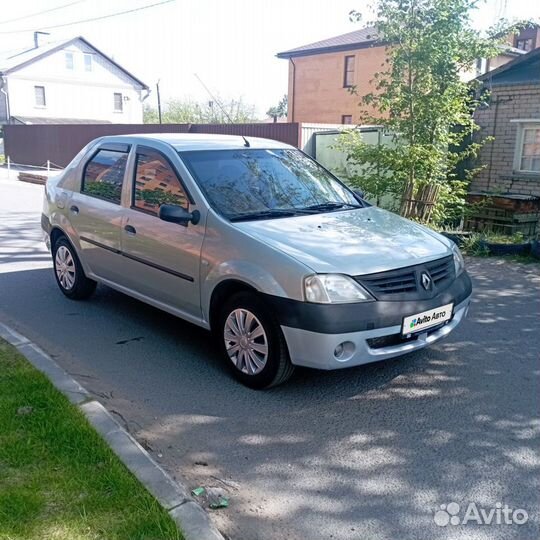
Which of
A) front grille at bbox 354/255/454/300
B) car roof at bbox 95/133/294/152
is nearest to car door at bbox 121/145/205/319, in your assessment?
car roof at bbox 95/133/294/152

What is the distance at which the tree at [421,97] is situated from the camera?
9.05 metres

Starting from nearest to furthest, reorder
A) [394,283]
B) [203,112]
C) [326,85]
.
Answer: [394,283]
[326,85]
[203,112]

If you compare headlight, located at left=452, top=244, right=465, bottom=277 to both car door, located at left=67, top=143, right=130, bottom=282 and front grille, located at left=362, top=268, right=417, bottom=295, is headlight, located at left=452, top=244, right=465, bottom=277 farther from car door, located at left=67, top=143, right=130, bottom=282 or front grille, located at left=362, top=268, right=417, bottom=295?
car door, located at left=67, top=143, right=130, bottom=282

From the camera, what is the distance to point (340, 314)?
3.72m

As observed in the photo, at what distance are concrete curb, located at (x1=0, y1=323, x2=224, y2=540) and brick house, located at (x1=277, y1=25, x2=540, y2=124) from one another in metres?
27.3

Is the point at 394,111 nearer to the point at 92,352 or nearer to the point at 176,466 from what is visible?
the point at 92,352

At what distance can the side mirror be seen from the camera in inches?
174

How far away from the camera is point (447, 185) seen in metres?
10.1

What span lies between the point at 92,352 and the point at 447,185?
722cm

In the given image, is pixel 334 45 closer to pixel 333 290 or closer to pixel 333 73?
pixel 333 73

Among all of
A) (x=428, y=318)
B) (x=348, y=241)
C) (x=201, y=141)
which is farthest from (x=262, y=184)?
(x=428, y=318)

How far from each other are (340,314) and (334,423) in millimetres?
716

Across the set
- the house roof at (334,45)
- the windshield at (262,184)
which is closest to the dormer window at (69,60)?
the house roof at (334,45)

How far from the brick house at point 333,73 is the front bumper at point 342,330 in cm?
2703
